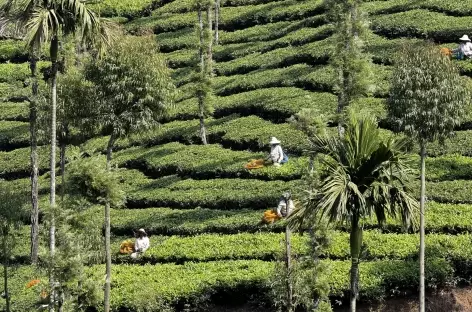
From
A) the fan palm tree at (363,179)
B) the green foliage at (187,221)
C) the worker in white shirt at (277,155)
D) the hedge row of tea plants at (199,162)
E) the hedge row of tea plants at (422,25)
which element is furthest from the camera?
the hedge row of tea plants at (422,25)

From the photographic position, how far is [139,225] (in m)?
39.0

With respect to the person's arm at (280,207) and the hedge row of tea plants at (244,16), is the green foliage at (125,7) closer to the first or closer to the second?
the hedge row of tea plants at (244,16)

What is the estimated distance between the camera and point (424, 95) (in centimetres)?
2966

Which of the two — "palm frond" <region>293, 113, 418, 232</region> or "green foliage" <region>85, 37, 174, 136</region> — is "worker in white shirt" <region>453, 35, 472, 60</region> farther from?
"palm frond" <region>293, 113, 418, 232</region>

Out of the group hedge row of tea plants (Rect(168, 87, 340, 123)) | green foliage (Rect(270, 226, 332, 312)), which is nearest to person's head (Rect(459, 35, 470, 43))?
hedge row of tea plants (Rect(168, 87, 340, 123))

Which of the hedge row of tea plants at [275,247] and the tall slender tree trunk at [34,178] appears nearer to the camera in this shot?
the hedge row of tea plants at [275,247]

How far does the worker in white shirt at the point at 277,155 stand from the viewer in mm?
40781

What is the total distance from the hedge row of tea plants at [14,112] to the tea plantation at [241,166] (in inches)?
4.0

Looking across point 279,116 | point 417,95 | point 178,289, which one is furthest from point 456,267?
point 279,116

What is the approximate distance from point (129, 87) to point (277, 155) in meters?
8.86

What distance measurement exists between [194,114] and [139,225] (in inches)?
526

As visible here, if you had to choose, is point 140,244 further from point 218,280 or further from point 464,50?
point 464,50

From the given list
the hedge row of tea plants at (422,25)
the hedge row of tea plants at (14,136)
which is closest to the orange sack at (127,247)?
the hedge row of tea plants at (14,136)

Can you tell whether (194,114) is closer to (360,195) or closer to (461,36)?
(461,36)
